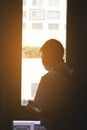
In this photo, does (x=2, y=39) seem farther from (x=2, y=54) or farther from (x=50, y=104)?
(x=50, y=104)

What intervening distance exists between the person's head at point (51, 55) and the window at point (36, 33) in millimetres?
625

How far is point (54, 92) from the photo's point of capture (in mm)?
2008

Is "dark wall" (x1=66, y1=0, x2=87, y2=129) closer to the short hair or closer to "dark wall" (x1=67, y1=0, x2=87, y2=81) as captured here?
"dark wall" (x1=67, y1=0, x2=87, y2=81)

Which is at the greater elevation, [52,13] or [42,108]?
[52,13]

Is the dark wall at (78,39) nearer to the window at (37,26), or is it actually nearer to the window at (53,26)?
the window at (53,26)

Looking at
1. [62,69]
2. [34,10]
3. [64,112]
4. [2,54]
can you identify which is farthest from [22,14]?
[64,112]

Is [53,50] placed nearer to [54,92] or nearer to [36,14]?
[54,92]

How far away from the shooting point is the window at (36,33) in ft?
8.87

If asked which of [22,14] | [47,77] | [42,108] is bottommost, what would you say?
[42,108]

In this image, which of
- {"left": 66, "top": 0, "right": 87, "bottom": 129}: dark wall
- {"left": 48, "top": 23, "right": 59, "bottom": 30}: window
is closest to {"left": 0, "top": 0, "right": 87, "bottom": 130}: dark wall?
{"left": 66, "top": 0, "right": 87, "bottom": 129}: dark wall

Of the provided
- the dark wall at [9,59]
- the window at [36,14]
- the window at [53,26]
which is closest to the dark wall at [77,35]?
the window at [53,26]

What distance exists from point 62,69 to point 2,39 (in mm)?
794

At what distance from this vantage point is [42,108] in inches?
80.0

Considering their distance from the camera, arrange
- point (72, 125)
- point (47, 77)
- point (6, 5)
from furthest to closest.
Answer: point (6, 5), point (72, 125), point (47, 77)
